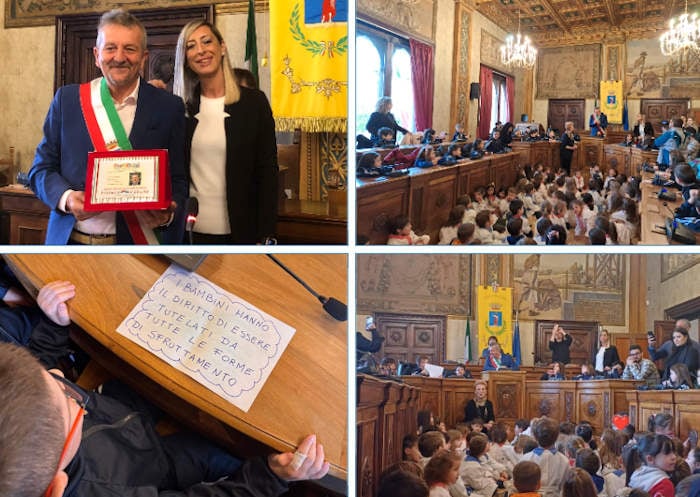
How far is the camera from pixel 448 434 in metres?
1.68

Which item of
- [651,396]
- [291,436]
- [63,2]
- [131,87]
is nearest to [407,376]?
[291,436]

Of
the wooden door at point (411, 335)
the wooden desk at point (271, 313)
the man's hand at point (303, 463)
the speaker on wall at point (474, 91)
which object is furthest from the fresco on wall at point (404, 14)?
the man's hand at point (303, 463)

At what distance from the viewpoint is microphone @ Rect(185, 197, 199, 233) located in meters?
1.71

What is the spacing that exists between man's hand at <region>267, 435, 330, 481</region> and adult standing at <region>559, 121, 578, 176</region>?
0.94 metres

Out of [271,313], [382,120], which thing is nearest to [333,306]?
[271,313]

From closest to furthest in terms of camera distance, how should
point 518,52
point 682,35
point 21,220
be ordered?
1. point 682,35
2. point 518,52
3. point 21,220

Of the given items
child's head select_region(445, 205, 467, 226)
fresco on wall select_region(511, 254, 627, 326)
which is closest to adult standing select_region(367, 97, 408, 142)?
child's head select_region(445, 205, 467, 226)

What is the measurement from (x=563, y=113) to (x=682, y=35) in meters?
0.32

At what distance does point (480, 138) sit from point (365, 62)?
35 centimetres

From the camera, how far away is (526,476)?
5.41 feet

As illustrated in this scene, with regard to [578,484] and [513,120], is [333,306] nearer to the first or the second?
[513,120]

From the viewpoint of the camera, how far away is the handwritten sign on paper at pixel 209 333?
65.8 inches

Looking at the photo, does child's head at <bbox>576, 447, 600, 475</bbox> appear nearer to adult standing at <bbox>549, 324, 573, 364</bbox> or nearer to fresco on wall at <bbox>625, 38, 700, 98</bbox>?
adult standing at <bbox>549, 324, 573, 364</bbox>

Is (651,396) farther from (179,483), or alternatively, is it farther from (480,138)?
(179,483)
